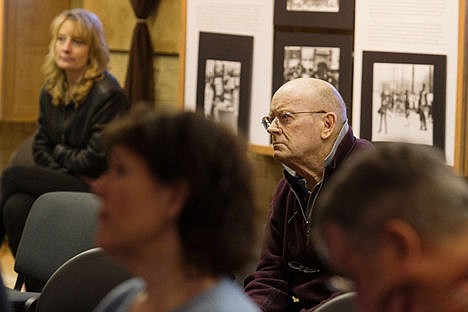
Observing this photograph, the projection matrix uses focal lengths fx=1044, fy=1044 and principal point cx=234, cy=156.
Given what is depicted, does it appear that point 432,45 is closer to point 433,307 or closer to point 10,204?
point 10,204

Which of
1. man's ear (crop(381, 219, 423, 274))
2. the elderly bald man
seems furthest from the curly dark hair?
the elderly bald man

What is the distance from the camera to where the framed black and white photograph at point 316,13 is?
5.68 metres

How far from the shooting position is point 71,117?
21.6 ft

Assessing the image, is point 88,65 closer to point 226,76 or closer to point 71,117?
point 71,117

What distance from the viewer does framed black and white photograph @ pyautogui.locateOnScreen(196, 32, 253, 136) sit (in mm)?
6242

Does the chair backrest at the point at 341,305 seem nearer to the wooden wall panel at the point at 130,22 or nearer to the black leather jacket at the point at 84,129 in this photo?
the black leather jacket at the point at 84,129

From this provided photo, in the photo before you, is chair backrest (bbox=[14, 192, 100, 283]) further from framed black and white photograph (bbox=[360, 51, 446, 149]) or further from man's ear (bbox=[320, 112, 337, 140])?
framed black and white photograph (bbox=[360, 51, 446, 149])

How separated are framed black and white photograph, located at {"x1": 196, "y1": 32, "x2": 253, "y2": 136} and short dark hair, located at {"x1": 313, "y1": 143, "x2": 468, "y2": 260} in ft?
15.6

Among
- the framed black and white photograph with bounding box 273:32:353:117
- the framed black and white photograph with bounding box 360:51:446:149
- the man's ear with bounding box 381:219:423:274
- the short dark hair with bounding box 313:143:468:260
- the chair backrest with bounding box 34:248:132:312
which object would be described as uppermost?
the framed black and white photograph with bounding box 273:32:353:117

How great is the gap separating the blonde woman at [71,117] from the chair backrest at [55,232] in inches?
75.2

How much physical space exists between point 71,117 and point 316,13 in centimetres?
175

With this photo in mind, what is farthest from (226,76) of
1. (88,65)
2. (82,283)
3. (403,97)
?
(82,283)

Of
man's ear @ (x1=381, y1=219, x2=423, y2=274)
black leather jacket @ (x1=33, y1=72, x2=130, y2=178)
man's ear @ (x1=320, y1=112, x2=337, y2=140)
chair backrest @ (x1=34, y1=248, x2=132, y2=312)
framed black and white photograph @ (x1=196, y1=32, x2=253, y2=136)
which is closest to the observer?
man's ear @ (x1=381, y1=219, x2=423, y2=274)

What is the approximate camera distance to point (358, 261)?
1.36m
